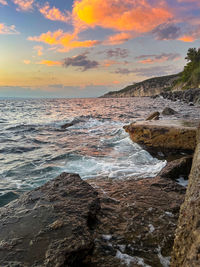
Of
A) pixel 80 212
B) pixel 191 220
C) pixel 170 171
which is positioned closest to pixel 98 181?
pixel 170 171

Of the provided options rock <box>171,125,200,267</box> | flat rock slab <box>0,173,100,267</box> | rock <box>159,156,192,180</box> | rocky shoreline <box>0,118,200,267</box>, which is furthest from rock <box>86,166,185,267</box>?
rock <box>171,125,200,267</box>

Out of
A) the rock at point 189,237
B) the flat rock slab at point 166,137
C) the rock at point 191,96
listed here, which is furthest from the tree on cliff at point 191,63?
the rock at point 189,237

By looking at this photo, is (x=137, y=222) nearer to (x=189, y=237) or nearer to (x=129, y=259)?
(x=129, y=259)

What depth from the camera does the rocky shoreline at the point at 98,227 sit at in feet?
7.34

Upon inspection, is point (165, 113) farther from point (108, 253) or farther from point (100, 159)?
point (108, 253)

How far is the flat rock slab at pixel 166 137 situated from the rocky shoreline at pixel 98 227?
3.58m

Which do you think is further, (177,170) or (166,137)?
(166,137)

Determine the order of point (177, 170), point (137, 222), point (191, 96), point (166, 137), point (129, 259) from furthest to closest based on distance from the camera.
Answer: point (191, 96), point (166, 137), point (177, 170), point (137, 222), point (129, 259)

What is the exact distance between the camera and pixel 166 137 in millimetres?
8141

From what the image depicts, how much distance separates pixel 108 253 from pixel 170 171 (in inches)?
130

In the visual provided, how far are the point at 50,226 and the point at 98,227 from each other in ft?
2.71

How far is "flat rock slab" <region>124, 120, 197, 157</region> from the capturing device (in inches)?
304

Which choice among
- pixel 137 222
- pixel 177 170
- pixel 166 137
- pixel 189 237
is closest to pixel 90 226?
pixel 137 222

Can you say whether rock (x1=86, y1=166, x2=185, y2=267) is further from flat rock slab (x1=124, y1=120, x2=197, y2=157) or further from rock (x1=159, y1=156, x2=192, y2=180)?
flat rock slab (x1=124, y1=120, x2=197, y2=157)
